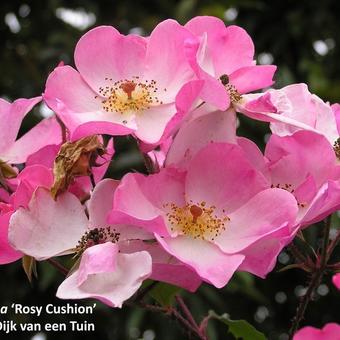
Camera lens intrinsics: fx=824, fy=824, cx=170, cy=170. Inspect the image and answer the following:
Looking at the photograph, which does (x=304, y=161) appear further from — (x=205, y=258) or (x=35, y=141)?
(x=35, y=141)

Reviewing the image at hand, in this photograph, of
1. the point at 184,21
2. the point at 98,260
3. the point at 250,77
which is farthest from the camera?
the point at 184,21

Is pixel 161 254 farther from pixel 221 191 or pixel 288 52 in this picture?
pixel 288 52

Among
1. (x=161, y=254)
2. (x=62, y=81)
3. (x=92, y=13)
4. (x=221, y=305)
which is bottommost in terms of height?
(x=161, y=254)

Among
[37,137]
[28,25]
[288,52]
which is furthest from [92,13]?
[37,137]

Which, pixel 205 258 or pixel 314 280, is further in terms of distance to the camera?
pixel 314 280

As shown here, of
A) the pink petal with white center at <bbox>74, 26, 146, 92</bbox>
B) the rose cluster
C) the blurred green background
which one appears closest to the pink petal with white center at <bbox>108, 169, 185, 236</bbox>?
the rose cluster

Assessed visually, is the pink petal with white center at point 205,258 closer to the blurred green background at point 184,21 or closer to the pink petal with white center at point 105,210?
the pink petal with white center at point 105,210

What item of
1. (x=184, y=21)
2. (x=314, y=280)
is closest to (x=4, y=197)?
(x=314, y=280)

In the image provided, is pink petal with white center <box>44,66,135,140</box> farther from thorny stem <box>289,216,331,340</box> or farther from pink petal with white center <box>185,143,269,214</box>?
thorny stem <box>289,216,331,340</box>
